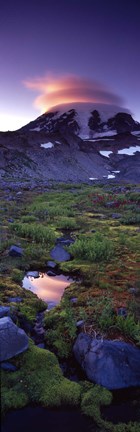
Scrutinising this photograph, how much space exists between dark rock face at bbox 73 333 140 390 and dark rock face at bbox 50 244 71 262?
6652 millimetres

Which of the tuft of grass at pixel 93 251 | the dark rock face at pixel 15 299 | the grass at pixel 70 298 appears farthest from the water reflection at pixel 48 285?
the tuft of grass at pixel 93 251

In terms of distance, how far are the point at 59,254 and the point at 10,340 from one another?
25.6 feet

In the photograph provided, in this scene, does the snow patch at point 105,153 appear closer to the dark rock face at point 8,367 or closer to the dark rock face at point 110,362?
the dark rock face at point 110,362

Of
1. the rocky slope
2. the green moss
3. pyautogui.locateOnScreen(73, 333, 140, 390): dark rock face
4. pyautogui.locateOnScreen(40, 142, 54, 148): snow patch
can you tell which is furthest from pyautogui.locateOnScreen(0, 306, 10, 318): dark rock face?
pyautogui.locateOnScreen(40, 142, 54, 148): snow patch

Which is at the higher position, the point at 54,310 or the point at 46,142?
the point at 46,142

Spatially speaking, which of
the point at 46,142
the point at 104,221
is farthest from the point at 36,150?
the point at 104,221

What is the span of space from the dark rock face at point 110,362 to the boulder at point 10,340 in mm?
1297

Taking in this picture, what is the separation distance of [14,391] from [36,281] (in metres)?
5.68

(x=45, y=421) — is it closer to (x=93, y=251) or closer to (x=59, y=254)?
(x=93, y=251)

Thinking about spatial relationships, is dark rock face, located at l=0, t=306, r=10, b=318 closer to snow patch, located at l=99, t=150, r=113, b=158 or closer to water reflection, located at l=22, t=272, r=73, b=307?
water reflection, located at l=22, t=272, r=73, b=307

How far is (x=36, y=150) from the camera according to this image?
291ft

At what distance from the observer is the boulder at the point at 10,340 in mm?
6789

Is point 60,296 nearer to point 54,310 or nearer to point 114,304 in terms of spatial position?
point 54,310

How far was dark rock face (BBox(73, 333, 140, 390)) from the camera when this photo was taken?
22.8 ft
